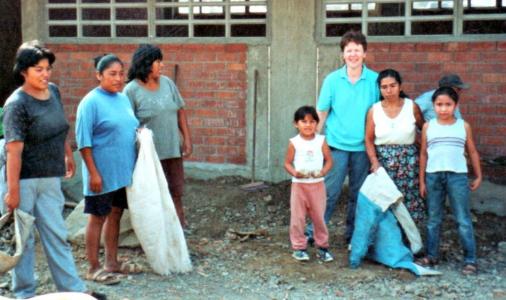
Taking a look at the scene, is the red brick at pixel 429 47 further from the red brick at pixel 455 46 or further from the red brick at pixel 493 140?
the red brick at pixel 493 140

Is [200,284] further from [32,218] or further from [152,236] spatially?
[32,218]

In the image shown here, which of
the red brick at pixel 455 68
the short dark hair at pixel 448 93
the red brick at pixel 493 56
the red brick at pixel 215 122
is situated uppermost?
the red brick at pixel 493 56

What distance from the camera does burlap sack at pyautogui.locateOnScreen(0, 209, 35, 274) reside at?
→ 460cm

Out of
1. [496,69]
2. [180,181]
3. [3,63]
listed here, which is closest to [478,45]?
[496,69]

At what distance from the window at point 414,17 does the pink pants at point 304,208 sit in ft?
8.51

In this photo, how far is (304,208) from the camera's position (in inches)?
243

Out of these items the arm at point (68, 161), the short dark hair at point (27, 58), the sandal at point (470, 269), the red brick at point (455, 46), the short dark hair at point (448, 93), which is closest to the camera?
the short dark hair at point (27, 58)

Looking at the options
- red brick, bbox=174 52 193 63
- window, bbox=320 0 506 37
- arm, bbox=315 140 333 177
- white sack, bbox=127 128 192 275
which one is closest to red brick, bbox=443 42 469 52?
window, bbox=320 0 506 37

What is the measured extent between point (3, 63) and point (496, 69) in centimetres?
734

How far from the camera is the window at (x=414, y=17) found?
774 centimetres

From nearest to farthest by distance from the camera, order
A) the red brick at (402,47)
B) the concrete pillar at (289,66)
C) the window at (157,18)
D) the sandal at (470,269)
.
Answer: the sandal at (470,269)
the red brick at (402,47)
the concrete pillar at (289,66)
the window at (157,18)

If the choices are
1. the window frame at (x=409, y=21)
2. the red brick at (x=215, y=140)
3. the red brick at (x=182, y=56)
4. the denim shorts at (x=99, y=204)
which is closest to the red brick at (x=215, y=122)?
the red brick at (x=215, y=140)

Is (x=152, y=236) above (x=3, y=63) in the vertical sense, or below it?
below

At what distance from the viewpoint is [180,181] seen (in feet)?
21.4
